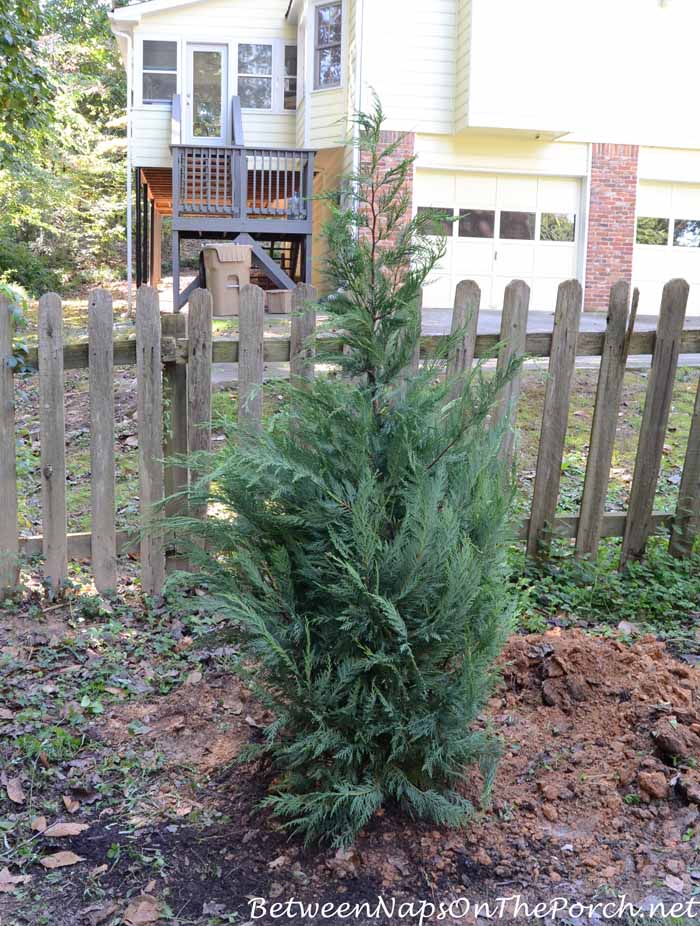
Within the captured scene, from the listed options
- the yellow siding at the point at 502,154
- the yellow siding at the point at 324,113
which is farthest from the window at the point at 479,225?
the yellow siding at the point at 324,113

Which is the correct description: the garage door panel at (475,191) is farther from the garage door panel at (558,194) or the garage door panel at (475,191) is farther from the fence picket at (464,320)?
the fence picket at (464,320)

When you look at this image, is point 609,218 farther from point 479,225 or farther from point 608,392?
point 608,392

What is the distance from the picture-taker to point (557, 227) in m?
17.7

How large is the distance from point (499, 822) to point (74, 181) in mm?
26204

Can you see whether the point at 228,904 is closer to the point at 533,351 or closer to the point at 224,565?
the point at 224,565

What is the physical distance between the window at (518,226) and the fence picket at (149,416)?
46.6 feet

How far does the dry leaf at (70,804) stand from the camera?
9.61ft

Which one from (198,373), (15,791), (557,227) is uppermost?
(557,227)

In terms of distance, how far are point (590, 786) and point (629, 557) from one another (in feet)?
8.12

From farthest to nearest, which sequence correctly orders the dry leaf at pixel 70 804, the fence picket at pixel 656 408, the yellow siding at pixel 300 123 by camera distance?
Answer: the yellow siding at pixel 300 123 → the fence picket at pixel 656 408 → the dry leaf at pixel 70 804

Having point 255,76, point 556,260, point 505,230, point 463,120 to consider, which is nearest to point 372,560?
point 463,120

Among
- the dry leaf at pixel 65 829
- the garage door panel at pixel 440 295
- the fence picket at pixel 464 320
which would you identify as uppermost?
the fence picket at pixel 464 320

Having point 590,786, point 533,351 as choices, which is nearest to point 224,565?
point 590,786

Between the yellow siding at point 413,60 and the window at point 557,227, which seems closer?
the yellow siding at point 413,60
